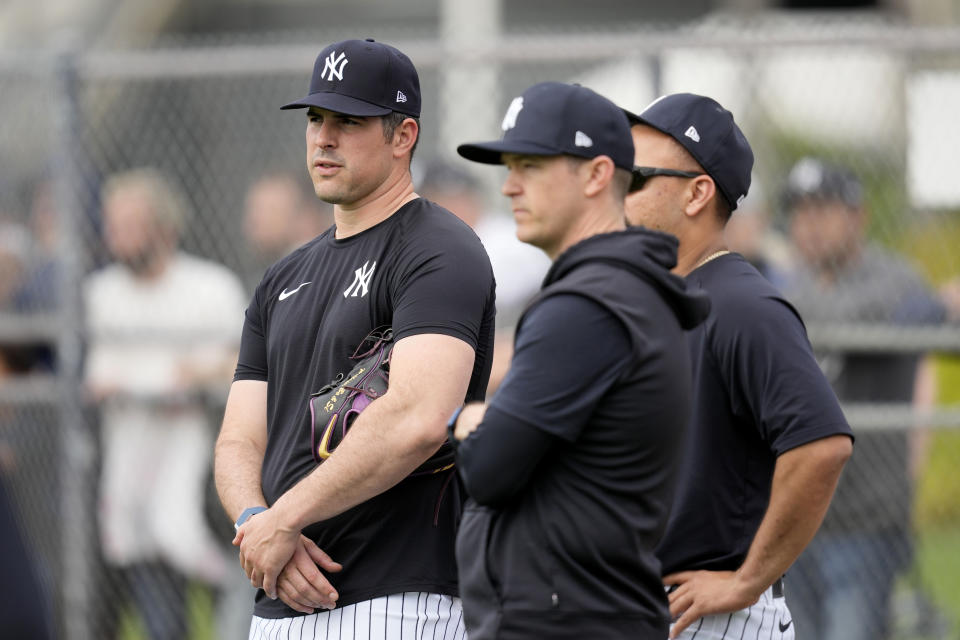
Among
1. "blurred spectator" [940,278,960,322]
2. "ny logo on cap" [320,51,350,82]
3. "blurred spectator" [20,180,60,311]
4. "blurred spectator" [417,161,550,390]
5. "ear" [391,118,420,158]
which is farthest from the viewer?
"blurred spectator" [20,180,60,311]

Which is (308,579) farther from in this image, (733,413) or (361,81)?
(361,81)

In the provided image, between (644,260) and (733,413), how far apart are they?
2.63 feet

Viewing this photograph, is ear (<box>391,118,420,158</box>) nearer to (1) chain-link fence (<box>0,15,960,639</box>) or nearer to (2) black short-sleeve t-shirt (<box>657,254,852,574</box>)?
(2) black short-sleeve t-shirt (<box>657,254,852,574</box>)

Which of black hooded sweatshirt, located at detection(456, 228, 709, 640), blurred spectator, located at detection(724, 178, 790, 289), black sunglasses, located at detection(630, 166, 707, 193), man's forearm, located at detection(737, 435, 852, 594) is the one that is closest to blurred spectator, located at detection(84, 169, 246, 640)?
blurred spectator, located at detection(724, 178, 790, 289)

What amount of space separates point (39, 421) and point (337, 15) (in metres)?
12.8

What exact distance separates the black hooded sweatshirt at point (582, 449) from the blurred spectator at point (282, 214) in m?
3.93

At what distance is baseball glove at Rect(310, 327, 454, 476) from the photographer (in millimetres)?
3367

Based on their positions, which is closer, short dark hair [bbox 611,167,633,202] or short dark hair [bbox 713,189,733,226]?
short dark hair [bbox 611,167,633,202]

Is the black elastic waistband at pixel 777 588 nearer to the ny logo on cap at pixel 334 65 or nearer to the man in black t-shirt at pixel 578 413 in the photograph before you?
the man in black t-shirt at pixel 578 413

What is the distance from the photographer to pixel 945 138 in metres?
5.84

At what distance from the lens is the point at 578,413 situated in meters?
2.75

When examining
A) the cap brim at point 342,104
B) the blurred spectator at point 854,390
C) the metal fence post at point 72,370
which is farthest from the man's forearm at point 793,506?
the metal fence post at point 72,370

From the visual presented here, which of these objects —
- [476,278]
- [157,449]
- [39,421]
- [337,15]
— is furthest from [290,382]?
[337,15]

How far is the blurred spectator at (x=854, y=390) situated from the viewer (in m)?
5.89
